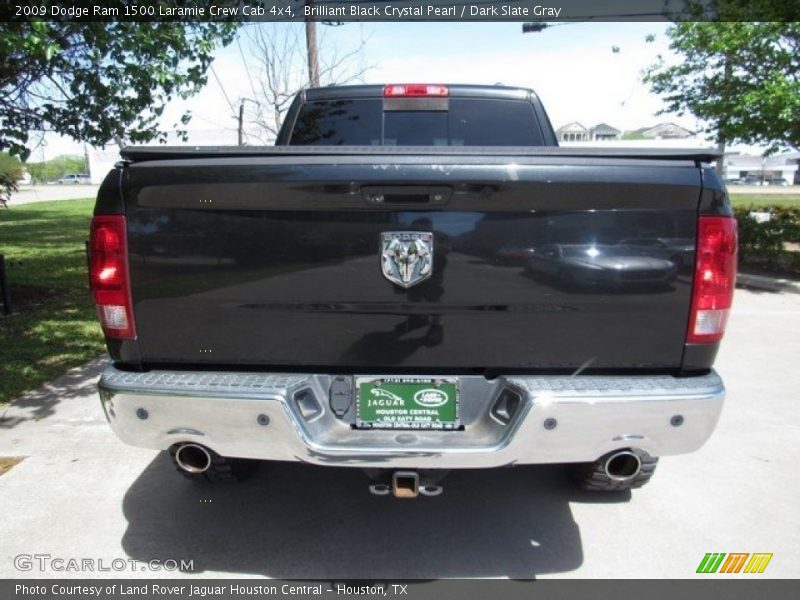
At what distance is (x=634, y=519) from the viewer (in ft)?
9.95

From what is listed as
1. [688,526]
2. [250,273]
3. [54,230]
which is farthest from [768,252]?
[54,230]

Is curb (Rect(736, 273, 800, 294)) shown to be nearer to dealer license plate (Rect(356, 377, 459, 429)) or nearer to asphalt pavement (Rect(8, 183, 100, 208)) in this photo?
dealer license plate (Rect(356, 377, 459, 429))

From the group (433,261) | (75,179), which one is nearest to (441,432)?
(433,261)

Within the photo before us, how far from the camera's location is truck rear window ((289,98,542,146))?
13.4 feet

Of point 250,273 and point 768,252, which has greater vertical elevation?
point 250,273

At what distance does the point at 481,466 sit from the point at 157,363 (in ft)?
4.37

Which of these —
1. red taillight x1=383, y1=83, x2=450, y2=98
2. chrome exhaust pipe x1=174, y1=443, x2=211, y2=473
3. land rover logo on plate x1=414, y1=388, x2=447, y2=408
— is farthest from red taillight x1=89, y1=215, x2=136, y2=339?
red taillight x1=383, y1=83, x2=450, y2=98

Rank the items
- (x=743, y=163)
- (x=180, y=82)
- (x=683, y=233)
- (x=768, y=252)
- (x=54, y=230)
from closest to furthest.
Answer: (x=683, y=233), (x=180, y=82), (x=768, y=252), (x=54, y=230), (x=743, y=163)

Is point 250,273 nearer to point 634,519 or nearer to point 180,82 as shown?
point 634,519

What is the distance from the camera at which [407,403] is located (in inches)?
91.6

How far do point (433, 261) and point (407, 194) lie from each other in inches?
10.4

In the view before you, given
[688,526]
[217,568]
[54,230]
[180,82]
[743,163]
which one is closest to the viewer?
[217,568]

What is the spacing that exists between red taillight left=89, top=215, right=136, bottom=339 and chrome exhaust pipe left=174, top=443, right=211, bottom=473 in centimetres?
54

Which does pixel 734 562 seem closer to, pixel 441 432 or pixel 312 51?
pixel 441 432
